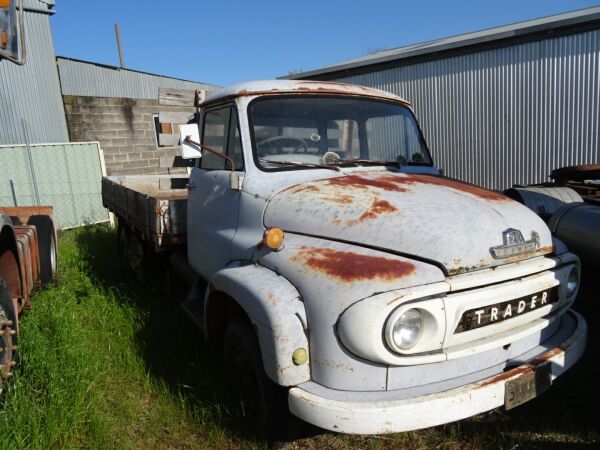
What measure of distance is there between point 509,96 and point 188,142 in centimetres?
965

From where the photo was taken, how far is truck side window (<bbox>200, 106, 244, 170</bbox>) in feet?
10.7

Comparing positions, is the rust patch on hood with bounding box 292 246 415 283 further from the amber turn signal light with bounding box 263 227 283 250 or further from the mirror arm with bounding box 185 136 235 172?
the mirror arm with bounding box 185 136 235 172

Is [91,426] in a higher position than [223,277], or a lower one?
lower

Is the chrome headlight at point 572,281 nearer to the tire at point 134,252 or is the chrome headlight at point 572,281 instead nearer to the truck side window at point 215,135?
the truck side window at point 215,135

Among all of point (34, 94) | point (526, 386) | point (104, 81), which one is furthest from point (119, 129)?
point (526, 386)

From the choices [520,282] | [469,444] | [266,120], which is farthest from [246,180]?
[469,444]

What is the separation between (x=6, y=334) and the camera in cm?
297

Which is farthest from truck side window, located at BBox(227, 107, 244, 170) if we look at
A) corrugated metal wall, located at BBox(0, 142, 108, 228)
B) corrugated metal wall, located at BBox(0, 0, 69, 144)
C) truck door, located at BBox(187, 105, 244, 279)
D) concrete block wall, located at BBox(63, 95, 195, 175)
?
corrugated metal wall, located at BBox(0, 0, 69, 144)

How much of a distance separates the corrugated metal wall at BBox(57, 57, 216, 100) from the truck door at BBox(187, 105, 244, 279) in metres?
11.0

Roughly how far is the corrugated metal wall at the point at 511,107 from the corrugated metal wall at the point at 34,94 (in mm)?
8926

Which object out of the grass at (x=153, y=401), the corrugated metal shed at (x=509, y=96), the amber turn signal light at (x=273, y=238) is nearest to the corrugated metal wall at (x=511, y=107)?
the corrugated metal shed at (x=509, y=96)

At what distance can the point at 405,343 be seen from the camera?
2.04 meters

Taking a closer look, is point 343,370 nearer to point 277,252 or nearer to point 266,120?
point 277,252

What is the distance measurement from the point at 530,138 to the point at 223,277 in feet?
33.4
